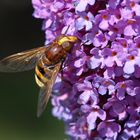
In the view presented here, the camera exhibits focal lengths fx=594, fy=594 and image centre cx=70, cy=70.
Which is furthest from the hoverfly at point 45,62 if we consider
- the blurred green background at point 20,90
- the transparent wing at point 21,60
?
the blurred green background at point 20,90

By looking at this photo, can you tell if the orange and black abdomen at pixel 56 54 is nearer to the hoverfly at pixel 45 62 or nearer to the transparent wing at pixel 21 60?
the hoverfly at pixel 45 62

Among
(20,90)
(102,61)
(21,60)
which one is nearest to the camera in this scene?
(102,61)

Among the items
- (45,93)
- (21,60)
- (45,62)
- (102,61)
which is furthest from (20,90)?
(102,61)

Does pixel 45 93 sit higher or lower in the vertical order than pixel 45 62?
lower

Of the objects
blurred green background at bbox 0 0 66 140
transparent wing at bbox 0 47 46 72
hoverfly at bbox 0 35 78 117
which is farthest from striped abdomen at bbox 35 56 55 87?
blurred green background at bbox 0 0 66 140

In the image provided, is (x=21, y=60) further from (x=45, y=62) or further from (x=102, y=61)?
(x=102, y=61)

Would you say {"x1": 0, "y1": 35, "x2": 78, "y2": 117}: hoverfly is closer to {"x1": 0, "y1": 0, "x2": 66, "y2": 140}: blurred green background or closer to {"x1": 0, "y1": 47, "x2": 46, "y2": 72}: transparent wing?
{"x1": 0, "y1": 47, "x2": 46, "y2": 72}: transparent wing
